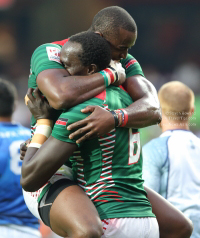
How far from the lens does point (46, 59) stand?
2.71 m

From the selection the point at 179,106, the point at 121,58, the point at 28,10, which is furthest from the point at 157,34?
the point at 121,58

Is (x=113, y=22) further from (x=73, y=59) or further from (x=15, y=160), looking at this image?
(x=15, y=160)

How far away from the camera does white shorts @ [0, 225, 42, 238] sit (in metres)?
4.68

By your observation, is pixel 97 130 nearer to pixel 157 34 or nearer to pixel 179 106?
pixel 179 106

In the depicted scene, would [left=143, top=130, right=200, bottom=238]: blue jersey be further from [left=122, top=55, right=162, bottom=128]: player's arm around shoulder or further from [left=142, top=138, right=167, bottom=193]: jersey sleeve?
[left=122, top=55, right=162, bottom=128]: player's arm around shoulder

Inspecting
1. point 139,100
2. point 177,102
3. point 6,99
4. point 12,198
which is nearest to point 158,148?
point 177,102

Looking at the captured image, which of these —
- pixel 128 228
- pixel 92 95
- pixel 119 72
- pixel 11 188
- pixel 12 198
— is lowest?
pixel 12 198

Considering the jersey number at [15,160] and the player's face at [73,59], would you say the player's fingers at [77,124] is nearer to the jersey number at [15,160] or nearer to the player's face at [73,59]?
the player's face at [73,59]

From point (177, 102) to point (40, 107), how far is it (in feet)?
6.73

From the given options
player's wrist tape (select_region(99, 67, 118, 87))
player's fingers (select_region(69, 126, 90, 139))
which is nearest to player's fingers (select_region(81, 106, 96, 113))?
player's fingers (select_region(69, 126, 90, 139))

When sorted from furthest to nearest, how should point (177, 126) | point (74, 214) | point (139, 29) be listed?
point (139, 29) → point (177, 126) → point (74, 214)

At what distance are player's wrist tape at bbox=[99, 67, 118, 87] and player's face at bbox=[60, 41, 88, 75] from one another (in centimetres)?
13

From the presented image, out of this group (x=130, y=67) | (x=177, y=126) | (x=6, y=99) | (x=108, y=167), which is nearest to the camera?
(x=108, y=167)

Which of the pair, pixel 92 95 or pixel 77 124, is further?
pixel 92 95
